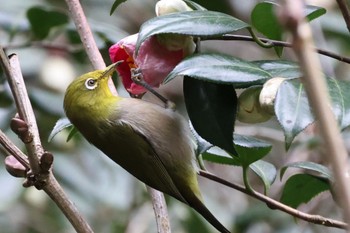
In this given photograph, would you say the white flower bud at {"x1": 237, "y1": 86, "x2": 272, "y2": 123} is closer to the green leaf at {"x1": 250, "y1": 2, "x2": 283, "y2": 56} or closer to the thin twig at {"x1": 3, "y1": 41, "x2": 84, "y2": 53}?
the green leaf at {"x1": 250, "y1": 2, "x2": 283, "y2": 56}

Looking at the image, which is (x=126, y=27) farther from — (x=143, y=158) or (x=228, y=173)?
(x=143, y=158)

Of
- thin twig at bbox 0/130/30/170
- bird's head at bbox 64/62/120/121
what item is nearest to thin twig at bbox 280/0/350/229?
thin twig at bbox 0/130/30/170

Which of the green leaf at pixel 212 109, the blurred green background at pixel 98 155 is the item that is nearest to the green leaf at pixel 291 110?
the green leaf at pixel 212 109

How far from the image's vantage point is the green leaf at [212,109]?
3.19 feet

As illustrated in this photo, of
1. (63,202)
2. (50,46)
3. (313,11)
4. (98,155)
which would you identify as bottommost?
(98,155)

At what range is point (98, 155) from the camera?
8.13ft

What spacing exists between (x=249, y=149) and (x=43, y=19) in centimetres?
101

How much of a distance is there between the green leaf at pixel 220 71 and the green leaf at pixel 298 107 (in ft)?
0.14

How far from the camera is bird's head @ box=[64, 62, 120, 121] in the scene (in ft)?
4.76

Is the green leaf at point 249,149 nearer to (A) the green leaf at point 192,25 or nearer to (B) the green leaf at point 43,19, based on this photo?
(A) the green leaf at point 192,25

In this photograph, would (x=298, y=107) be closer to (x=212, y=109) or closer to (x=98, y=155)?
(x=212, y=109)

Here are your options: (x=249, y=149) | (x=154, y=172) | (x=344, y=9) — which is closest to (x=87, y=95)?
(x=154, y=172)

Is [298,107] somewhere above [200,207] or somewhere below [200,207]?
above

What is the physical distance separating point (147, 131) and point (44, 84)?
1.23m
